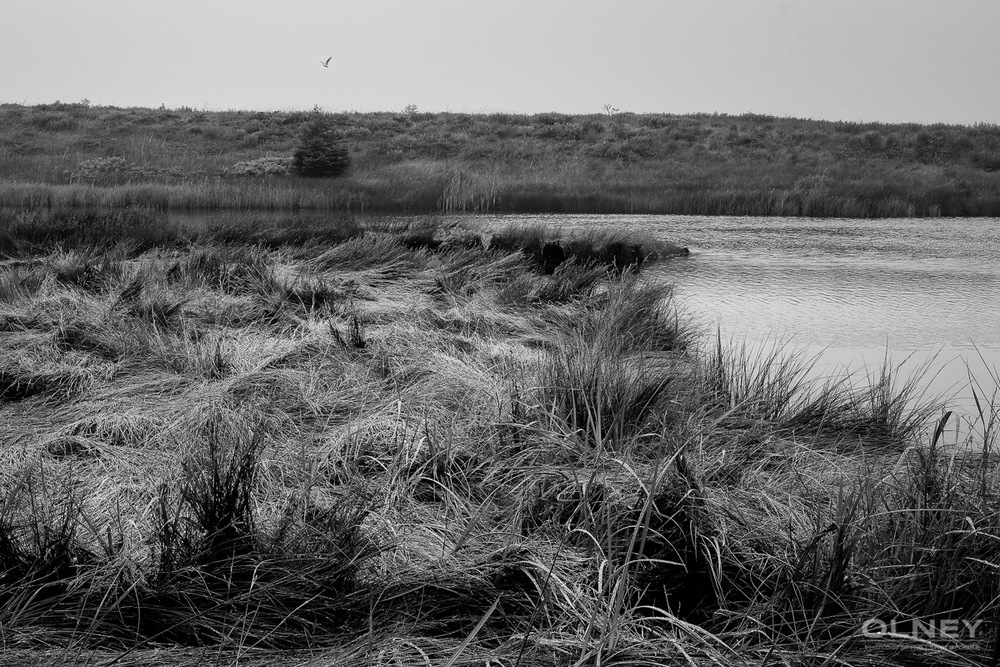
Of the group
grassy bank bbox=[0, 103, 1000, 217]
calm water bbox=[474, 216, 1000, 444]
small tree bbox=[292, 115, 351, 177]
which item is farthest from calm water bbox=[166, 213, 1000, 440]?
small tree bbox=[292, 115, 351, 177]

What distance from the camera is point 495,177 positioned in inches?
666

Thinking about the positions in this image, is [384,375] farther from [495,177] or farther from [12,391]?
[495,177]

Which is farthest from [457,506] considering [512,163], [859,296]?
[512,163]

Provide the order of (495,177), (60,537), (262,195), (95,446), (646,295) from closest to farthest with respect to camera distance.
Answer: (60,537) < (95,446) < (646,295) < (262,195) < (495,177)

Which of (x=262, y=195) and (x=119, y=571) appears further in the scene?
(x=262, y=195)

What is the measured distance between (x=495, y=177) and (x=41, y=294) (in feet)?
41.9

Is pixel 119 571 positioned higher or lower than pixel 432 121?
lower

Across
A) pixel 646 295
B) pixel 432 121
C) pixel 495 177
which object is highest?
pixel 432 121

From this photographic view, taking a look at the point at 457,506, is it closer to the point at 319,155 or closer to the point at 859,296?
the point at 859,296

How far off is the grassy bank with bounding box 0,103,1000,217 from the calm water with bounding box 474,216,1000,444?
451 cm

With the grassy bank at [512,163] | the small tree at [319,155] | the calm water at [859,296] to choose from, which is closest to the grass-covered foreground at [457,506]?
the calm water at [859,296]

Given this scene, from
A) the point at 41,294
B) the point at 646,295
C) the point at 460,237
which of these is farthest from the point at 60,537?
the point at 460,237

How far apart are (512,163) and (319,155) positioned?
207 inches

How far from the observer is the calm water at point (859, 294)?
160 inches
